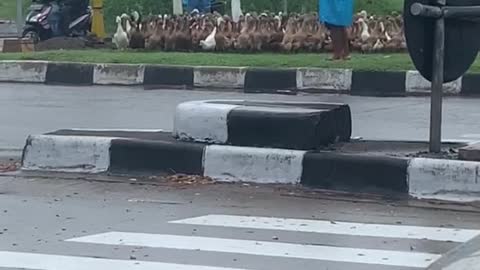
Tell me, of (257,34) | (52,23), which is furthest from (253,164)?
(52,23)

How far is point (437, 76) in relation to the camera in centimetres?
809

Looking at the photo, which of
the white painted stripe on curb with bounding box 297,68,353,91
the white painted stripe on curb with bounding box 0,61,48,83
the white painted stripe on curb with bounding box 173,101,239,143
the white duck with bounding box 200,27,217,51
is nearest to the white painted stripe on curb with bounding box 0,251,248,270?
the white painted stripe on curb with bounding box 173,101,239,143

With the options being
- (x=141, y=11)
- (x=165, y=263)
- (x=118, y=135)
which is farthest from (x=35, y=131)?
(x=141, y=11)

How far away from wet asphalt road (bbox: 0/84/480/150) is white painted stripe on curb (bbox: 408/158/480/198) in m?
2.28

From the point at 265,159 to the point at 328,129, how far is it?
53 cm

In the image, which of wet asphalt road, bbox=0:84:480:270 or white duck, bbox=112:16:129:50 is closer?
wet asphalt road, bbox=0:84:480:270

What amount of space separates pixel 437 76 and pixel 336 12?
24.2ft

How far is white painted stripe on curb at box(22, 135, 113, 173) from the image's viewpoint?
8750mm

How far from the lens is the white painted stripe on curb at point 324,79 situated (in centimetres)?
1459

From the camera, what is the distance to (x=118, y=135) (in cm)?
919

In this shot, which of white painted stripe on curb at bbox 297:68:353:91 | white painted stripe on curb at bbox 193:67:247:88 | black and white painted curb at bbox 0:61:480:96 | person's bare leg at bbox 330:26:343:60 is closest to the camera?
black and white painted curb at bbox 0:61:480:96

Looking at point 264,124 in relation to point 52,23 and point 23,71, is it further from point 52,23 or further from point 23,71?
point 52,23

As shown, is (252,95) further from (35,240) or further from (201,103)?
(35,240)

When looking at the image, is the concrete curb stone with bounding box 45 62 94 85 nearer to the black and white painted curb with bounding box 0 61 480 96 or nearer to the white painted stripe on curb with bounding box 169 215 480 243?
the black and white painted curb with bounding box 0 61 480 96
